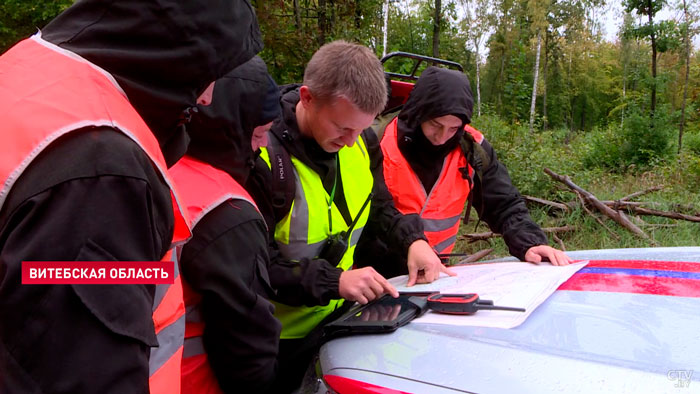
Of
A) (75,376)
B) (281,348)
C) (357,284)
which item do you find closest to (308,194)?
(357,284)

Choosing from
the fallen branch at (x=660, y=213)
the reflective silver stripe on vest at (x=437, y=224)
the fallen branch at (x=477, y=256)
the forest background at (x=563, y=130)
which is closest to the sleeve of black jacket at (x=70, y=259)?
the reflective silver stripe on vest at (x=437, y=224)

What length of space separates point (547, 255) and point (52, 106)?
2.14 m

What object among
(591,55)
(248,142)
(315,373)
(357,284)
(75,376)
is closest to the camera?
(75,376)

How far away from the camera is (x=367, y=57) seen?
203cm

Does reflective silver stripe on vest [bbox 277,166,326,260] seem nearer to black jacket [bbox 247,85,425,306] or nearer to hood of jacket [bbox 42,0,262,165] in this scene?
black jacket [bbox 247,85,425,306]

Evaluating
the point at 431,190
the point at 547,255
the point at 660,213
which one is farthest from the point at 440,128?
the point at 660,213

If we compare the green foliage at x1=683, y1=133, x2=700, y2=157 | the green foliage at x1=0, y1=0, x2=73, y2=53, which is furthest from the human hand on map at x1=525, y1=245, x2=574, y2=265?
the green foliage at x1=683, y1=133, x2=700, y2=157

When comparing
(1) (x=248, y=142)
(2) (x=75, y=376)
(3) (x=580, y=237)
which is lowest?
(3) (x=580, y=237)

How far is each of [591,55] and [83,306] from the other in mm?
52004

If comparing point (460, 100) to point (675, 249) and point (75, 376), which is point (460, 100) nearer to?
point (675, 249)

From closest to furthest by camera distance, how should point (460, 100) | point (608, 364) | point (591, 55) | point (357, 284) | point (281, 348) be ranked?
point (608, 364)
point (357, 284)
point (281, 348)
point (460, 100)
point (591, 55)

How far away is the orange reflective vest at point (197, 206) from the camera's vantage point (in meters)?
1.35

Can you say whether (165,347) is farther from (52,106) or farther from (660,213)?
(660,213)

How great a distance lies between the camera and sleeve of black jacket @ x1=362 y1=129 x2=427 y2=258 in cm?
244
